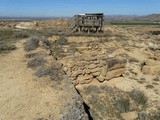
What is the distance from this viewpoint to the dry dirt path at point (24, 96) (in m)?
9.44

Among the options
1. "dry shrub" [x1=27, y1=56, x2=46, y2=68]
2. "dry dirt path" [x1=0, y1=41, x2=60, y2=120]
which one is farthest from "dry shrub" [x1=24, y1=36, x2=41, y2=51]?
"dry dirt path" [x1=0, y1=41, x2=60, y2=120]

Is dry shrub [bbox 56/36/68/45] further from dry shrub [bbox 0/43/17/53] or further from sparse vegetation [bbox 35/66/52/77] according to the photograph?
sparse vegetation [bbox 35/66/52/77]

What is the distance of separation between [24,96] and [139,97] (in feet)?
24.5

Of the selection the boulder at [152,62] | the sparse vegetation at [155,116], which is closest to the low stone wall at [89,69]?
the boulder at [152,62]

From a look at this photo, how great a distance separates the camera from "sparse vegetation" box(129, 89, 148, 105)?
1540cm

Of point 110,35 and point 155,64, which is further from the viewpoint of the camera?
point 110,35

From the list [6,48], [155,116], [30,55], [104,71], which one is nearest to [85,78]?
[104,71]

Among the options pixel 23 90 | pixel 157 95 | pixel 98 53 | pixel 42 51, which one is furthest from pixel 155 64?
pixel 23 90

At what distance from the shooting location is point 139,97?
15617 mm

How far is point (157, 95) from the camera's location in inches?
629

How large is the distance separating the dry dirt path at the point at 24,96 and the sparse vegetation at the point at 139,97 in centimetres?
596

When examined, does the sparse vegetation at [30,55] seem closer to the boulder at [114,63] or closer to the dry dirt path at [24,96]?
the dry dirt path at [24,96]

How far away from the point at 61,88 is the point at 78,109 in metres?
2.14

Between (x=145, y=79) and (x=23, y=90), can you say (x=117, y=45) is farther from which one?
(x=23, y=90)
